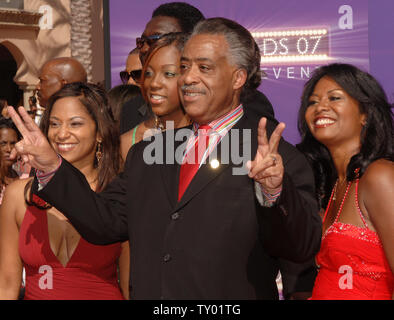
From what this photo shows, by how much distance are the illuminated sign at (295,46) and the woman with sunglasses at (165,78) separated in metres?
1.85

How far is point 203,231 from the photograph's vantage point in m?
2.28

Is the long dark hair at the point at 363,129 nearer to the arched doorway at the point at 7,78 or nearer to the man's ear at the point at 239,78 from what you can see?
the man's ear at the point at 239,78

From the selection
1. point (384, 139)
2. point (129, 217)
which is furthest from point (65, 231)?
point (384, 139)

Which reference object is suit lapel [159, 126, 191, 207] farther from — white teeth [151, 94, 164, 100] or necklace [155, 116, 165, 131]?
necklace [155, 116, 165, 131]

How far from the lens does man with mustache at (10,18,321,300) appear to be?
7.09 ft

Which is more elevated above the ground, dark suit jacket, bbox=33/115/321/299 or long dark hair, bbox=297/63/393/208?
long dark hair, bbox=297/63/393/208

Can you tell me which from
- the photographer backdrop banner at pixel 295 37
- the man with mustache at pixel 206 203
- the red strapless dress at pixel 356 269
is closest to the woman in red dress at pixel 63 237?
the man with mustache at pixel 206 203

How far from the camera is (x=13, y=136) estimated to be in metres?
6.30

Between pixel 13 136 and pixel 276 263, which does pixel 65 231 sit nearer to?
pixel 276 263

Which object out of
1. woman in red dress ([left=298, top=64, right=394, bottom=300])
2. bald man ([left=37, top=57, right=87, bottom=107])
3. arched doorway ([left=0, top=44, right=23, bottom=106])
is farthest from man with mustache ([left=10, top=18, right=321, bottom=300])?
arched doorway ([left=0, top=44, right=23, bottom=106])

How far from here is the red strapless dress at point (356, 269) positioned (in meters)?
2.93

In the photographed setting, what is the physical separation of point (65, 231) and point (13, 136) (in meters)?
3.56

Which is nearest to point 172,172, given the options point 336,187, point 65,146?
point 65,146

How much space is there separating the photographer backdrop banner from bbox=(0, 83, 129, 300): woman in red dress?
8.09 ft
